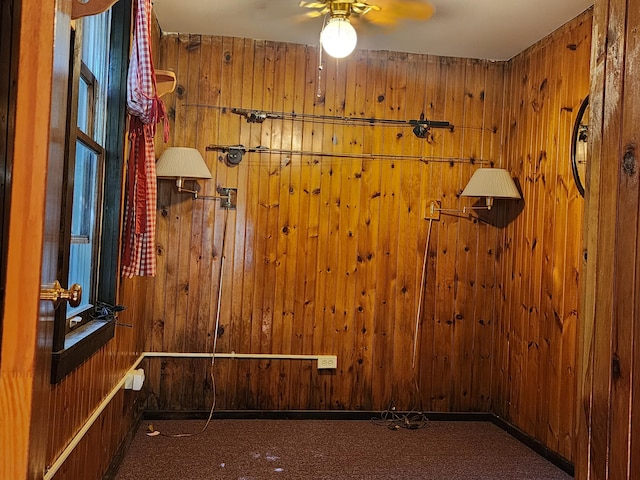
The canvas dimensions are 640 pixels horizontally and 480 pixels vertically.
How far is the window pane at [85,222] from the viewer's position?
227 centimetres

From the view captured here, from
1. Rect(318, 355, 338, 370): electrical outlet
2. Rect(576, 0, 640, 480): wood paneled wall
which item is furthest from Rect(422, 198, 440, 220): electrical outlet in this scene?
Rect(576, 0, 640, 480): wood paneled wall

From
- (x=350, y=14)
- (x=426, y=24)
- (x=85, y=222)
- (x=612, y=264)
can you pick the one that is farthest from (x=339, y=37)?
(x=612, y=264)

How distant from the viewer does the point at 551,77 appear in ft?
11.0

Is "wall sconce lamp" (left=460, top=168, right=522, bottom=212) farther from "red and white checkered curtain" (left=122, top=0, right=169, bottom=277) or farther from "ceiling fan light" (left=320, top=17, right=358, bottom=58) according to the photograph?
"red and white checkered curtain" (left=122, top=0, right=169, bottom=277)

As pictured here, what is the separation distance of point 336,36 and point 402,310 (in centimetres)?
185

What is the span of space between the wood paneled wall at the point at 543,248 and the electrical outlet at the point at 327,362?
1.11 meters

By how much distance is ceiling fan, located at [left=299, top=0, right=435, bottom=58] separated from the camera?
9.45ft

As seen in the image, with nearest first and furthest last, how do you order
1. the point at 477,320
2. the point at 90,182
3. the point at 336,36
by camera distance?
the point at 90,182, the point at 336,36, the point at 477,320

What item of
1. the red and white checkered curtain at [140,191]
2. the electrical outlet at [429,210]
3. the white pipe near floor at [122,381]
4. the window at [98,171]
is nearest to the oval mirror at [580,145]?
the electrical outlet at [429,210]

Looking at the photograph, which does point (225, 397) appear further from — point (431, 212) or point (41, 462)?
point (41, 462)

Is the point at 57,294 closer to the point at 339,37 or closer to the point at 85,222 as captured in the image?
the point at 85,222

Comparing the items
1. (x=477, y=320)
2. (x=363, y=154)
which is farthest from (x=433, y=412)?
(x=363, y=154)

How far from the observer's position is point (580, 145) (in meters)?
3.05

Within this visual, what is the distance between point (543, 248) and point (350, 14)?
5.74ft
